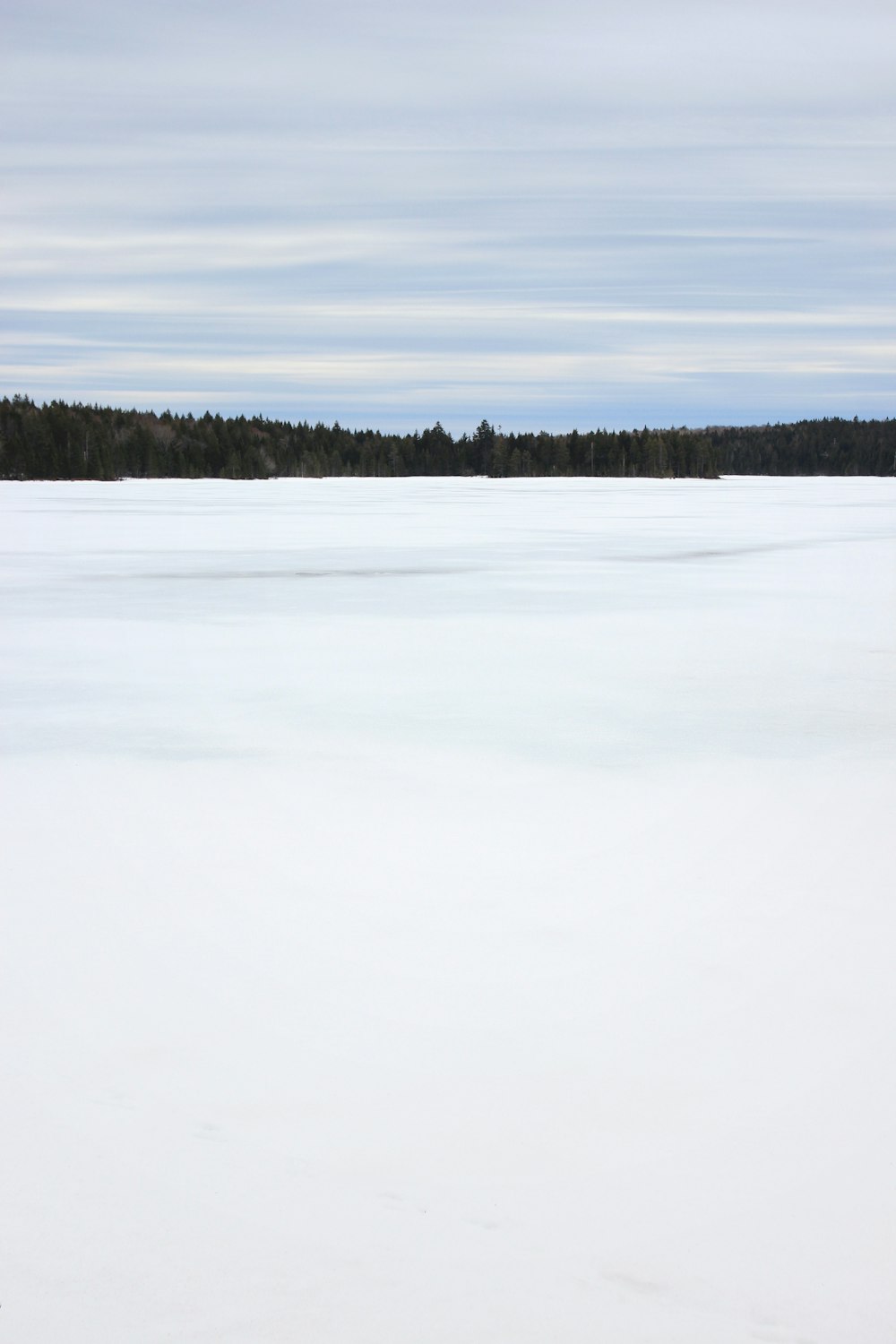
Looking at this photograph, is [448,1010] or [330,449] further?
[330,449]

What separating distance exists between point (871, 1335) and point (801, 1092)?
773 mm

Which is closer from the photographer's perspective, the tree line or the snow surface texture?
the snow surface texture

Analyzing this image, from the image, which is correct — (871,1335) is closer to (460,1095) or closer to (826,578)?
(460,1095)

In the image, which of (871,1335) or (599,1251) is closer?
(871,1335)

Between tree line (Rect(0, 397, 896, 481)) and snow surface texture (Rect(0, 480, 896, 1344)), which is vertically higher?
tree line (Rect(0, 397, 896, 481))

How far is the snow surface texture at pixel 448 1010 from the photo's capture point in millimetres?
2314

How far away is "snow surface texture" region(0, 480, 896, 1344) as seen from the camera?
2314 millimetres

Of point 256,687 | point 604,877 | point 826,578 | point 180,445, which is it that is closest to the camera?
point 604,877

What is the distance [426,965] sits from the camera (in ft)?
12.0

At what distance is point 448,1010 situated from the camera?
3.38 meters

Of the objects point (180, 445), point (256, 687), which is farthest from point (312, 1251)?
point (180, 445)

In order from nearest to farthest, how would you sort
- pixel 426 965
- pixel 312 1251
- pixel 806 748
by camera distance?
pixel 312 1251, pixel 426 965, pixel 806 748

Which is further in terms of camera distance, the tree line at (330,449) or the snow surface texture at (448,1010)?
the tree line at (330,449)

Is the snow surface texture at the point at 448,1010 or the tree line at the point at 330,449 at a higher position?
the tree line at the point at 330,449
